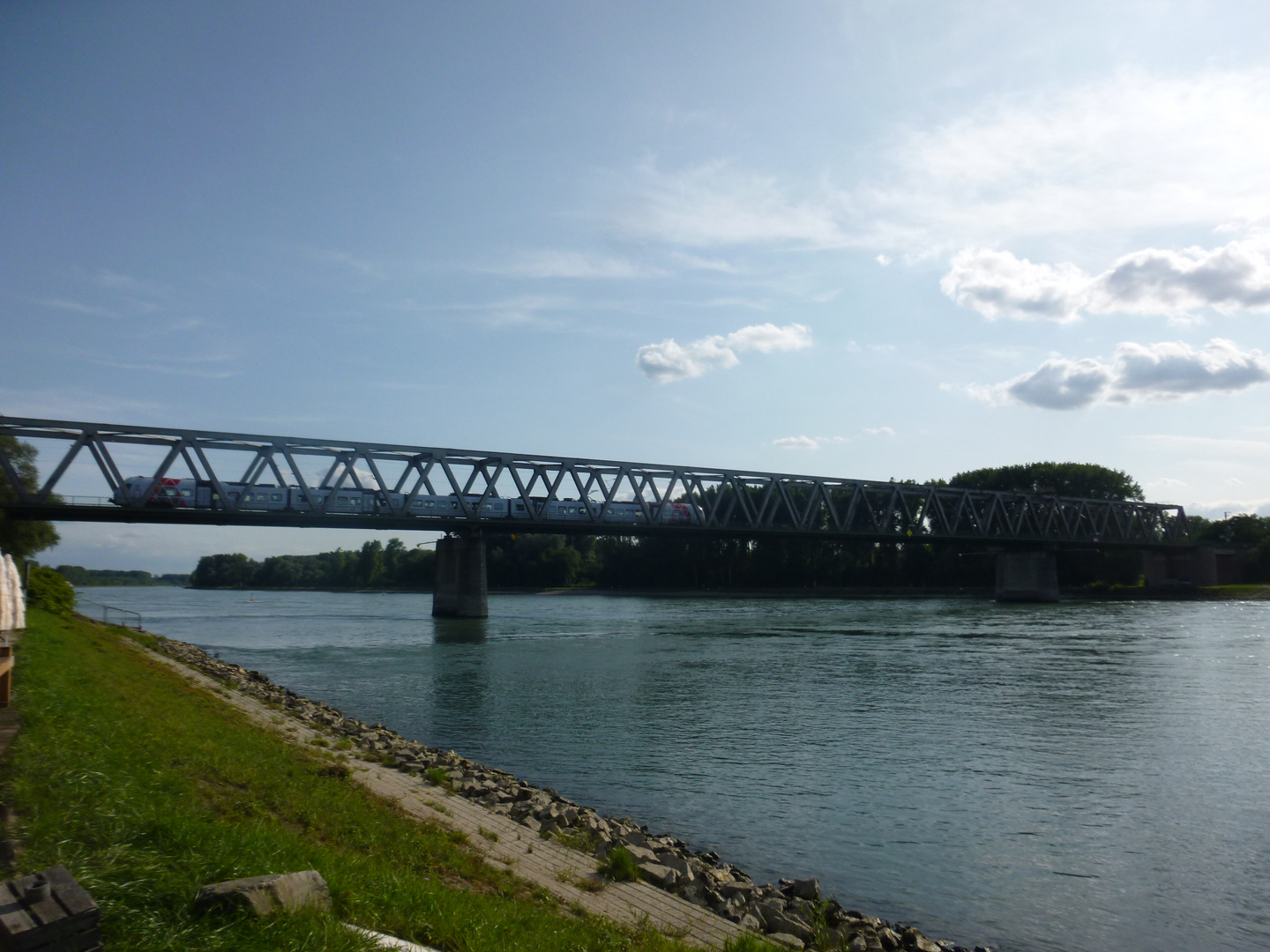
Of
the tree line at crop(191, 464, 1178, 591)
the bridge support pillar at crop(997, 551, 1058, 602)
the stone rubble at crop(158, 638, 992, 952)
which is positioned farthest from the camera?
the tree line at crop(191, 464, 1178, 591)

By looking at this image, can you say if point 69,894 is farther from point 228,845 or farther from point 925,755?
point 925,755

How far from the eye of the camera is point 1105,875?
1402cm

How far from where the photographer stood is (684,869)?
12.0 meters

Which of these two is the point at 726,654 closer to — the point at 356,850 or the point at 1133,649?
the point at 1133,649

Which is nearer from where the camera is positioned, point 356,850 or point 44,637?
point 356,850

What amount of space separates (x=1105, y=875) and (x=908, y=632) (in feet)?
175

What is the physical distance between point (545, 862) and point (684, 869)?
6.37 ft

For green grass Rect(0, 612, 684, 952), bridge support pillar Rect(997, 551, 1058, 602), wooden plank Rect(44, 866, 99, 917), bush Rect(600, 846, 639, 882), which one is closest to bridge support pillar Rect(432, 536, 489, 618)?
green grass Rect(0, 612, 684, 952)

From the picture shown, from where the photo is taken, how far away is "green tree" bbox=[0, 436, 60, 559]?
65875 mm

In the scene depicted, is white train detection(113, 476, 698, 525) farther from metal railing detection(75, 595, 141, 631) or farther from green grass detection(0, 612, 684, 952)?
green grass detection(0, 612, 684, 952)

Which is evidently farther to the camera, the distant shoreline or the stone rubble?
the distant shoreline

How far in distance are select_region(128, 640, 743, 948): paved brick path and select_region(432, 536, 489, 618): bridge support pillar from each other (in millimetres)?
66083

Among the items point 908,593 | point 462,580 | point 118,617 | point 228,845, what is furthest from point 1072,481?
point 228,845

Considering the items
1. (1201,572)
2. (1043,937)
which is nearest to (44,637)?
(1043,937)
